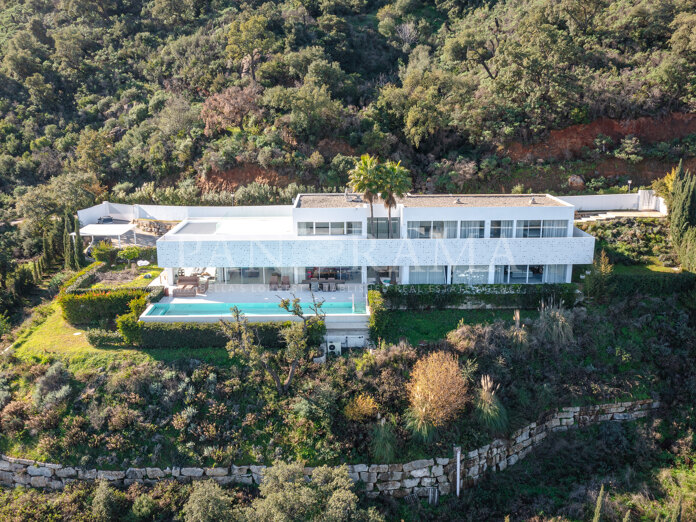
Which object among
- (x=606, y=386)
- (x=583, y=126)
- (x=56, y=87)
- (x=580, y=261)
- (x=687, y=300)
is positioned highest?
(x=56, y=87)

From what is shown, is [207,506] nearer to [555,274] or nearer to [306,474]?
[306,474]

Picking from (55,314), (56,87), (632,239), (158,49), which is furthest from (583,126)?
(56,87)

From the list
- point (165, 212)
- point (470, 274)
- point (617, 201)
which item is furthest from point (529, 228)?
point (165, 212)

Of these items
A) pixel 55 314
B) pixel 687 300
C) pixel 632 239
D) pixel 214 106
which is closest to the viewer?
pixel 687 300

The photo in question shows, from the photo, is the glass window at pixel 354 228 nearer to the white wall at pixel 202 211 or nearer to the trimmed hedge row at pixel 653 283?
the white wall at pixel 202 211

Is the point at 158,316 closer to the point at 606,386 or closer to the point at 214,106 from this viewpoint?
the point at 606,386

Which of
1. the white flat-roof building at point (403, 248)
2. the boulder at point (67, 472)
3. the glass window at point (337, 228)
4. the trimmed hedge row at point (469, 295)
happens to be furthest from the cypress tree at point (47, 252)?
the trimmed hedge row at point (469, 295)

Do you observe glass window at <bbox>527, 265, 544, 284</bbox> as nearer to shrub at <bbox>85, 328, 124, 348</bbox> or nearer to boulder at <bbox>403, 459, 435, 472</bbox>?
boulder at <bbox>403, 459, 435, 472</bbox>
